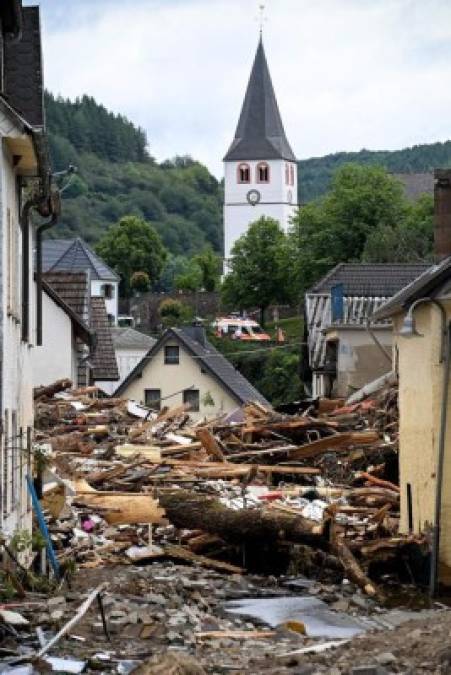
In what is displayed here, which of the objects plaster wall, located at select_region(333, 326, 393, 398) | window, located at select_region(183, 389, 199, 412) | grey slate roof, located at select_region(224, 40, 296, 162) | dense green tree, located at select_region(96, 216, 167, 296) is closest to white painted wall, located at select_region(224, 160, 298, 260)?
grey slate roof, located at select_region(224, 40, 296, 162)

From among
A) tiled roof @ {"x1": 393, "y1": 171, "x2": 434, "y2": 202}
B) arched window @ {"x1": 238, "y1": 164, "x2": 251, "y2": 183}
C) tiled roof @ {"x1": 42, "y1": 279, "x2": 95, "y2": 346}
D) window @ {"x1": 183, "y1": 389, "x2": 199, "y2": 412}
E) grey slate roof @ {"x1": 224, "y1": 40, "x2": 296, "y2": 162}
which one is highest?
grey slate roof @ {"x1": 224, "y1": 40, "x2": 296, "y2": 162}

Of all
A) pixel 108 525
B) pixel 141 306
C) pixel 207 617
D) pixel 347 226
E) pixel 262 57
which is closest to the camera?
pixel 207 617

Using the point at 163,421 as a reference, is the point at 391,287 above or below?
above

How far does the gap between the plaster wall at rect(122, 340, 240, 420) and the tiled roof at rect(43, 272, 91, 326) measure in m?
23.9

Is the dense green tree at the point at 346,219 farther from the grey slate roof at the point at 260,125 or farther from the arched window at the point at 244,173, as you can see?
the arched window at the point at 244,173

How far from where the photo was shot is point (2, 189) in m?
16.0

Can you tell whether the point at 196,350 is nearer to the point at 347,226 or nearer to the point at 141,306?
the point at 347,226

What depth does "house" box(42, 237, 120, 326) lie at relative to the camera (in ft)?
325

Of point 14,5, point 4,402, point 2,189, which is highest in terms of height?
point 14,5

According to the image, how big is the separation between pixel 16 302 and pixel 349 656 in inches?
255

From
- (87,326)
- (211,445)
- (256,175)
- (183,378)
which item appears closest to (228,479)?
(211,445)

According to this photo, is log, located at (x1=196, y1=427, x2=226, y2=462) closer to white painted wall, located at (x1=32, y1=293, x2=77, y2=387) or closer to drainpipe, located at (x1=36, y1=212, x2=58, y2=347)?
white painted wall, located at (x1=32, y1=293, x2=77, y2=387)

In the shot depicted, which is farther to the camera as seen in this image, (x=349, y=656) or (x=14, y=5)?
(x=14, y=5)

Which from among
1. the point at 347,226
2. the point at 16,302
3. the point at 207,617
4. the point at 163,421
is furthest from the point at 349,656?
the point at 347,226
